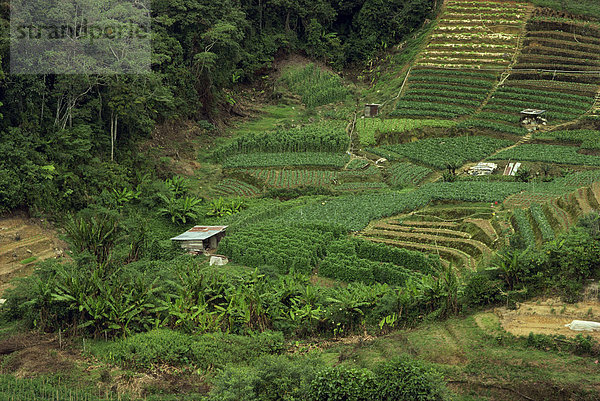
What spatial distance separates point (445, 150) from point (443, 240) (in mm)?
17004

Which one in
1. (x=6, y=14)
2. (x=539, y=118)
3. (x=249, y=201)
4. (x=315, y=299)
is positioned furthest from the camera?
(x=539, y=118)

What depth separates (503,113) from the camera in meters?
49.2

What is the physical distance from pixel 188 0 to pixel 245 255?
86.8ft

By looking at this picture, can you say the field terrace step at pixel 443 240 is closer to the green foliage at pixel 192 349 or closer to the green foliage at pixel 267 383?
the green foliage at pixel 192 349

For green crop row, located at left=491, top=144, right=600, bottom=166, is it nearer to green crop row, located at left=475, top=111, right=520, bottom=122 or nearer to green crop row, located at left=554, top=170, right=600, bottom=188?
green crop row, located at left=554, top=170, right=600, bottom=188

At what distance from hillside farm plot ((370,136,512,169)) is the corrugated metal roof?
16539mm

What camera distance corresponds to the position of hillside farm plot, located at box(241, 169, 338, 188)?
42.9 metres

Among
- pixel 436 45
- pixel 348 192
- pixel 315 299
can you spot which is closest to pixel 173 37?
pixel 348 192

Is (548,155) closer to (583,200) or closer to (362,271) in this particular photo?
(583,200)

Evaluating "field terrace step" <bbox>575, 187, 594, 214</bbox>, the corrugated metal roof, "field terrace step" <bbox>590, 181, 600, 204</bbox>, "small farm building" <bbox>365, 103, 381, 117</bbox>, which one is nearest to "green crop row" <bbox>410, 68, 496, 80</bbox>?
"small farm building" <bbox>365, 103, 381, 117</bbox>

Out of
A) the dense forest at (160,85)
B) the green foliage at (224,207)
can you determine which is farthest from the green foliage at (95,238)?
the green foliage at (224,207)

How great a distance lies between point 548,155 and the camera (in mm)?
42750

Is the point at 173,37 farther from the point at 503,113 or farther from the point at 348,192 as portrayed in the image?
the point at 503,113

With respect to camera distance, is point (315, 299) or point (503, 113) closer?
point (315, 299)
